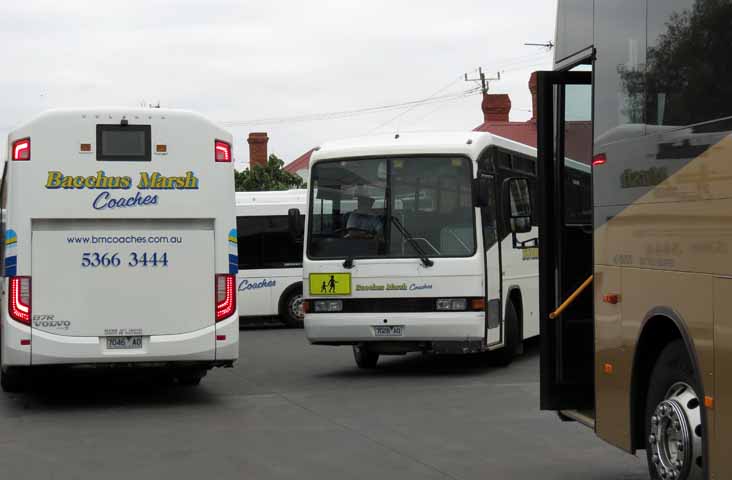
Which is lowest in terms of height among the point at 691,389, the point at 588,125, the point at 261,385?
the point at 261,385

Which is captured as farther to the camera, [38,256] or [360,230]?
[360,230]

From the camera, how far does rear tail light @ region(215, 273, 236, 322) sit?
13820 millimetres

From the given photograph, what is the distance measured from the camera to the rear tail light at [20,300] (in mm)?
13305

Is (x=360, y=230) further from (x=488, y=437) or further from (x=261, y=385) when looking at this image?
(x=488, y=437)

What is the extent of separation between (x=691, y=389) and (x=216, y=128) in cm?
802

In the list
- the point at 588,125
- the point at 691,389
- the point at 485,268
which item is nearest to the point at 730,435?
the point at 691,389

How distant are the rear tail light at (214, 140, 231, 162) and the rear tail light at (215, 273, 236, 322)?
3.99 feet

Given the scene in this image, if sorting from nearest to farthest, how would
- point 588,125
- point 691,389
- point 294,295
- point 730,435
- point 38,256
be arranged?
point 730,435, point 691,389, point 588,125, point 38,256, point 294,295

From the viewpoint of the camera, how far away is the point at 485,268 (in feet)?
54.0

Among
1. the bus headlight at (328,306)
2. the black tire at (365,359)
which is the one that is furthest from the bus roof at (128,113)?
the black tire at (365,359)

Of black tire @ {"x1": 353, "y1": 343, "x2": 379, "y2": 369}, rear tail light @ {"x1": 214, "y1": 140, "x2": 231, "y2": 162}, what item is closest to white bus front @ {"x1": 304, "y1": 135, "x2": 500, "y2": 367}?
black tire @ {"x1": 353, "y1": 343, "x2": 379, "y2": 369}

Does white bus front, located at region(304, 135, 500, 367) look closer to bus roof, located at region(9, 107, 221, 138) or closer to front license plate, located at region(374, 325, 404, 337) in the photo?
front license plate, located at region(374, 325, 404, 337)

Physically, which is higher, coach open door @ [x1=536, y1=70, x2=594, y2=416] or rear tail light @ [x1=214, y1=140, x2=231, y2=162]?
rear tail light @ [x1=214, y1=140, x2=231, y2=162]

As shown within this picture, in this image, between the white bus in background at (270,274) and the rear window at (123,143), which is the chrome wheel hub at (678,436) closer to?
the rear window at (123,143)
